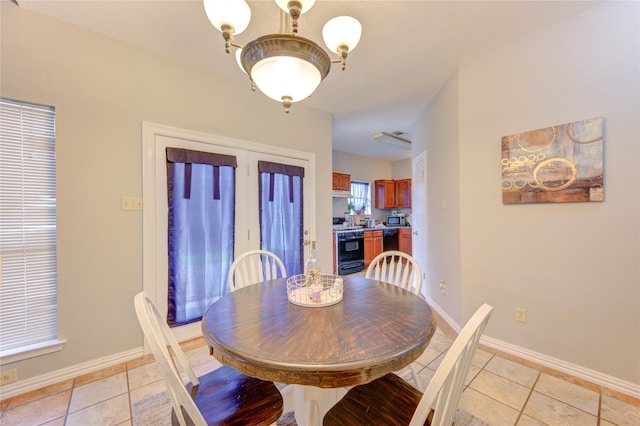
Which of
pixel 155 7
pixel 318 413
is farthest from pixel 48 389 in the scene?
pixel 155 7

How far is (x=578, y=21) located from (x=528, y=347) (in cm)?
249

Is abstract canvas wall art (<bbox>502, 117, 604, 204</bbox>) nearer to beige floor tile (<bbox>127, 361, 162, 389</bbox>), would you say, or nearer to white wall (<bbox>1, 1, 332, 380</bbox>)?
white wall (<bbox>1, 1, 332, 380</bbox>)

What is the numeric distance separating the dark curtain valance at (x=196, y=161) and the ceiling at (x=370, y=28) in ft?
2.81

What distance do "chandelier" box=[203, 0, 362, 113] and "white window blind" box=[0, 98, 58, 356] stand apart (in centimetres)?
166

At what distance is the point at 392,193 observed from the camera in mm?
6598

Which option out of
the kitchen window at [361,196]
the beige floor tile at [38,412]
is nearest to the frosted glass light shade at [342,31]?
the beige floor tile at [38,412]

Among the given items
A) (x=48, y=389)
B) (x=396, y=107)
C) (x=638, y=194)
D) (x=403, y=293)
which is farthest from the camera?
(x=396, y=107)

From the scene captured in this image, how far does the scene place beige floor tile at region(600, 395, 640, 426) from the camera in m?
1.43

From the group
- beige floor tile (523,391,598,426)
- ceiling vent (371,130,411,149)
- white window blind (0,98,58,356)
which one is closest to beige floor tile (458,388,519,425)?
beige floor tile (523,391,598,426)

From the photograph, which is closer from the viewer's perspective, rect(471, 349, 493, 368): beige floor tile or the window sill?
the window sill

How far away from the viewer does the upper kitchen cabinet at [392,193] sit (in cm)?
652

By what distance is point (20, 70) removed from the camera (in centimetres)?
171

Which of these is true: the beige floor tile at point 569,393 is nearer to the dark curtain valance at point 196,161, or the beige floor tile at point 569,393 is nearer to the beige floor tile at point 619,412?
the beige floor tile at point 619,412

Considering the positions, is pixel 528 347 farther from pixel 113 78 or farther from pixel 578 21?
pixel 113 78
